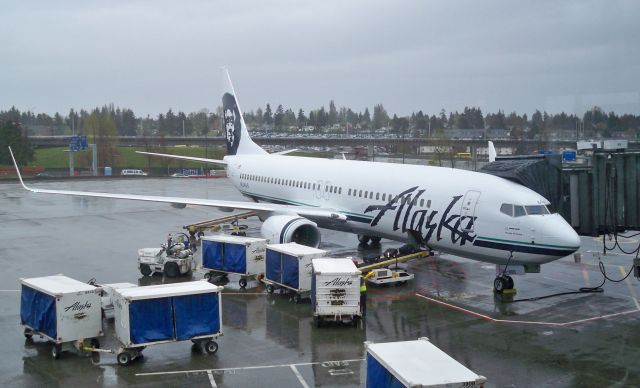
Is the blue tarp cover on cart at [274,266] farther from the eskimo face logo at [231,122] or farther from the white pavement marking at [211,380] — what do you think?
the eskimo face logo at [231,122]

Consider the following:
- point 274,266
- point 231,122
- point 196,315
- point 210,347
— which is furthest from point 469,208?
point 231,122

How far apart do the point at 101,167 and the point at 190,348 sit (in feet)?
297

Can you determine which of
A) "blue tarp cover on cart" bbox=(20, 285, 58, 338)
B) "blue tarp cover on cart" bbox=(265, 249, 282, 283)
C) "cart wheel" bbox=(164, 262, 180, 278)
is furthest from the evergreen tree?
"blue tarp cover on cart" bbox=(20, 285, 58, 338)

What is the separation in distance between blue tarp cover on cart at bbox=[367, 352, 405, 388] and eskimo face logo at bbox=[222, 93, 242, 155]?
104ft

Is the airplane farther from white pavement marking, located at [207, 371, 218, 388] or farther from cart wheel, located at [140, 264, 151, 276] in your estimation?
white pavement marking, located at [207, 371, 218, 388]

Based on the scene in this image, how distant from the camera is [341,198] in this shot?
28.9 meters

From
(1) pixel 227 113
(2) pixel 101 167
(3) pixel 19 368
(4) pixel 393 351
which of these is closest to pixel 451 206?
(4) pixel 393 351

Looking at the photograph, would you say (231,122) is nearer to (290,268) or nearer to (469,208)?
(290,268)

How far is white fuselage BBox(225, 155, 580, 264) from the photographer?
821 inches

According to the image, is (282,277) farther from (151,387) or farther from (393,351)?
(393,351)

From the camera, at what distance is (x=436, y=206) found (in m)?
23.7

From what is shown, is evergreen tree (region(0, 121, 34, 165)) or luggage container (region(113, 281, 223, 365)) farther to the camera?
evergreen tree (region(0, 121, 34, 165))

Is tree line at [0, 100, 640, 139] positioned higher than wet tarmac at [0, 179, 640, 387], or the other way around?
tree line at [0, 100, 640, 139]

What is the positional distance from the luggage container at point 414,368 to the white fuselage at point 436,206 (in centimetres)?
1016
